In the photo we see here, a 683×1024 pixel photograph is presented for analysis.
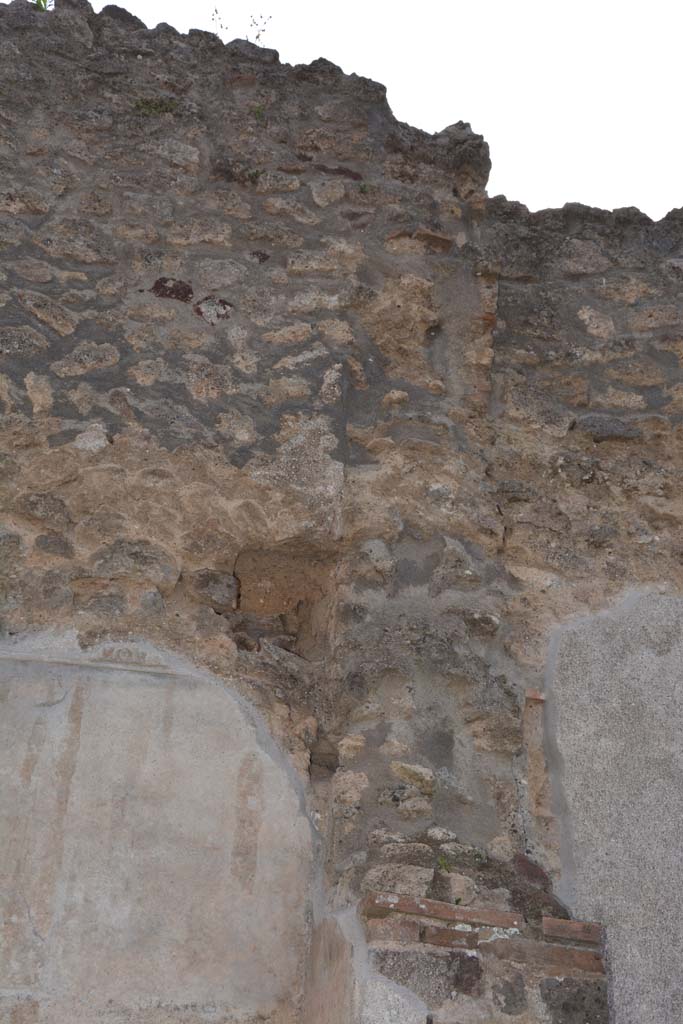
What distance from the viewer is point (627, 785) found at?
339 centimetres

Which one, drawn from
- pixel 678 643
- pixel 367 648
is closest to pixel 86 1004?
pixel 367 648

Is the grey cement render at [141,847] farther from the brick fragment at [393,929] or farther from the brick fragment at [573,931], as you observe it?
the brick fragment at [573,931]

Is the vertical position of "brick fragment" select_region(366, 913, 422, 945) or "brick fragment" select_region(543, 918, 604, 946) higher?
"brick fragment" select_region(543, 918, 604, 946)

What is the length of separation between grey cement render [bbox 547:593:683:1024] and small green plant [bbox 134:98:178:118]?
2.23 meters

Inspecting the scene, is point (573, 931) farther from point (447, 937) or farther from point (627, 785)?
point (627, 785)

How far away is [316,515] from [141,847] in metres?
1.08

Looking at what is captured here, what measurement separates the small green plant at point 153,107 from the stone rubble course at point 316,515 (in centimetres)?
4

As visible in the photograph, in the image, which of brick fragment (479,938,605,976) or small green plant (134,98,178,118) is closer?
brick fragment (479,938,605,976)

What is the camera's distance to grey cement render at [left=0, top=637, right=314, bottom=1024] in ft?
9.68

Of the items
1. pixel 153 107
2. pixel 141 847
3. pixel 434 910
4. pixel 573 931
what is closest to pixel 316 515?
pixel 141 847

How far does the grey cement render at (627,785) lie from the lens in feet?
10.2

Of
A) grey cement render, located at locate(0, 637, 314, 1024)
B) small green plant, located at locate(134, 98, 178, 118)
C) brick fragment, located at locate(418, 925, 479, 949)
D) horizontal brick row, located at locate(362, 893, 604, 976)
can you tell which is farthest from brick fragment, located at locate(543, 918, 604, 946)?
small green plant, located at locate(134, 98, 178, 118)

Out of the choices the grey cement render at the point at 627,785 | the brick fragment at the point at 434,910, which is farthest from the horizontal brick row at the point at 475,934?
A: the grey cement render at the point at 627,785

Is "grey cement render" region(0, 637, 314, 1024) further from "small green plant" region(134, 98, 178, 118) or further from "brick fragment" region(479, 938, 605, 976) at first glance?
"small green plant" region(134, 98, 178, 118)
